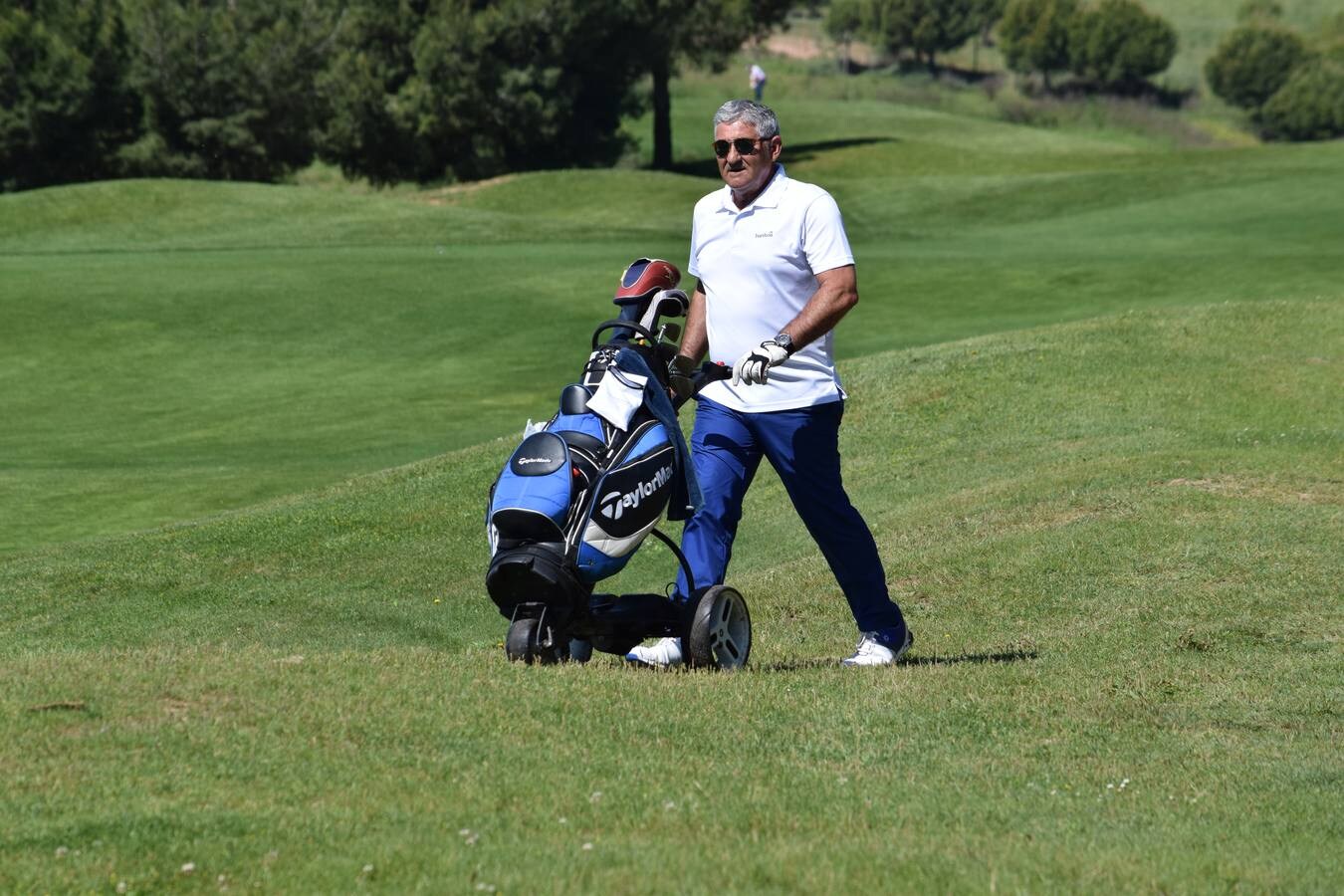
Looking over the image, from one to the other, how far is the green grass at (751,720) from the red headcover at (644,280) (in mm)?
1668

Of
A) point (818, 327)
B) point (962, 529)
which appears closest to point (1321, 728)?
point (818, 327)

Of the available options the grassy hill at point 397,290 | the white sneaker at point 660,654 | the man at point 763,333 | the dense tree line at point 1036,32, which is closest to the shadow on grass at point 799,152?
the grassy hill at point 397,290

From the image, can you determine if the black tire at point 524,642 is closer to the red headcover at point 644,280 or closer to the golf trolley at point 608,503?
the golf trolley at point 608,503

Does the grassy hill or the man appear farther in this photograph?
the grassy hill

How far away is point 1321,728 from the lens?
730 centimetres

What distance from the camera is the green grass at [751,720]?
16.1ft

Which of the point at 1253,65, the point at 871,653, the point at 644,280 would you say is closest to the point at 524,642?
the point at 644,280

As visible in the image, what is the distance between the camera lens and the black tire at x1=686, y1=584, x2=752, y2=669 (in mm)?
7793

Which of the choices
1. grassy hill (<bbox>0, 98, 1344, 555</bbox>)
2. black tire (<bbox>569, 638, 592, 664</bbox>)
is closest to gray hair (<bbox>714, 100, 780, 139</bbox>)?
black tire (<bbox>569, 638, 592, 664</bbox>)

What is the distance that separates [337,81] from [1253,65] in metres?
85.4

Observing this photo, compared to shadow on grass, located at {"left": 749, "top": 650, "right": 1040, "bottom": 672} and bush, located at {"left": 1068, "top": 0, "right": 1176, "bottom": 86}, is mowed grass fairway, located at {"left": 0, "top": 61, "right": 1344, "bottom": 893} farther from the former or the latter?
bush, located at {"left": 1068, "top": 0, "right": 1176, "bottom": 86}

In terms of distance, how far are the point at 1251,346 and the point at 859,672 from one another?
42.3ft

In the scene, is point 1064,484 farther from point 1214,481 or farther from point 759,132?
point 759,132

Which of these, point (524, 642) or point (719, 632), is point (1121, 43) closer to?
point (719, 632)
